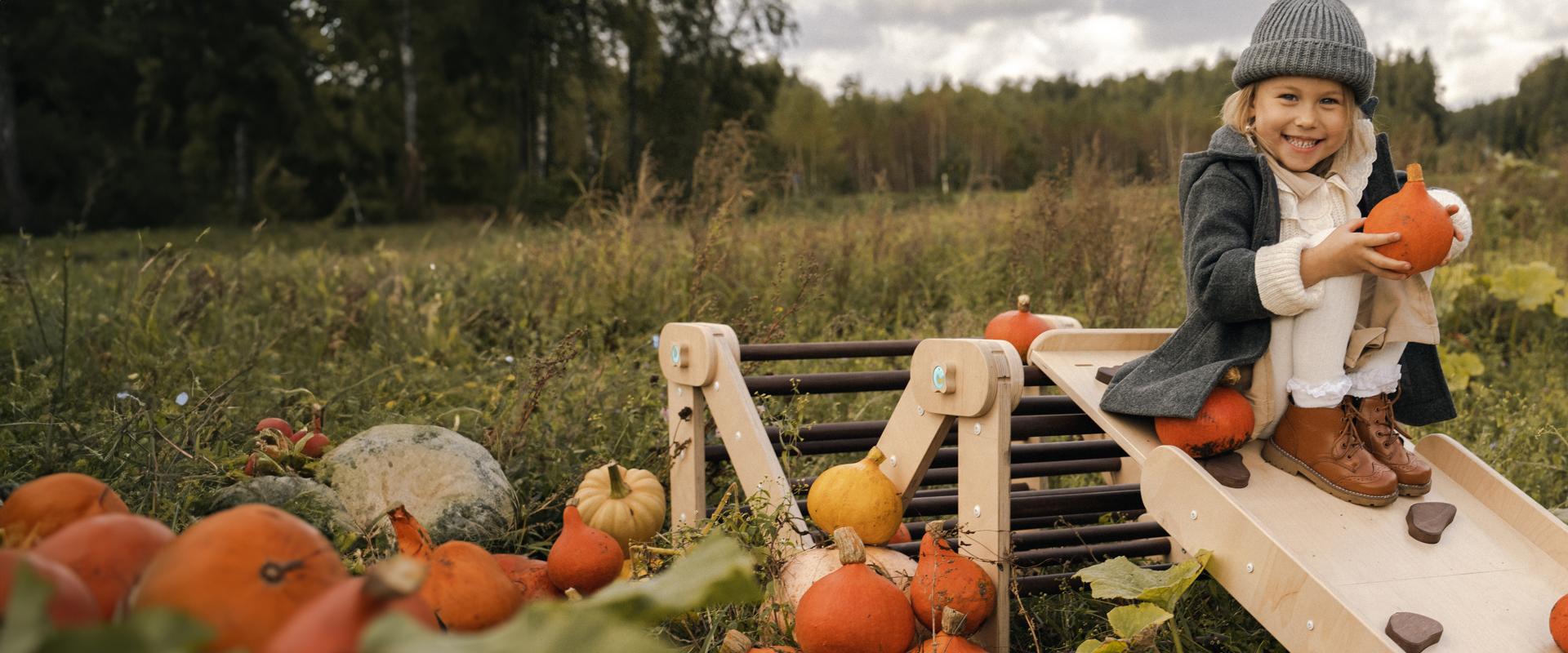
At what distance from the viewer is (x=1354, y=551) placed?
6.99 feet

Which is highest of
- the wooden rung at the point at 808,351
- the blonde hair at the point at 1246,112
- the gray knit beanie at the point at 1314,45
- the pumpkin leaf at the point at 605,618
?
the gray knit beanie at the point at 1314,45

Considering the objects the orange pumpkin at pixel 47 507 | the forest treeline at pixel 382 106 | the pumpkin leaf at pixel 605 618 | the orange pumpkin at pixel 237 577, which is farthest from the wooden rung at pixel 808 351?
the forest treeline at pixel 382 106

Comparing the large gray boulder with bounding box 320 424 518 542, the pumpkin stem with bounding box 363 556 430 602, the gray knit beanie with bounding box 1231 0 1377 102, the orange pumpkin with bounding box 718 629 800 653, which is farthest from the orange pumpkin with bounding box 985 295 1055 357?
the pumpkin stem with bounding box 363 556 430 602

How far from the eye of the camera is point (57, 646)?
446 millimetres

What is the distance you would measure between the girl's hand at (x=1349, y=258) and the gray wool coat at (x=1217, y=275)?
11cm

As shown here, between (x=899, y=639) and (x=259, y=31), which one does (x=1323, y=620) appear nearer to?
(x=899, y=639)

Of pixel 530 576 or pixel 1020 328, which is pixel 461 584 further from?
pixel 1020 328

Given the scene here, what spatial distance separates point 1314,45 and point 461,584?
76.3 inches

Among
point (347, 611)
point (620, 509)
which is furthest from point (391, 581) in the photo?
point (620, 509)

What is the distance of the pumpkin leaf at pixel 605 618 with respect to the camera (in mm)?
472

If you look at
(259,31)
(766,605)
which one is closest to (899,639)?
(766,605)

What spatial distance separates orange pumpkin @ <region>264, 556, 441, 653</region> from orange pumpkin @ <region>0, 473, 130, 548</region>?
1.01ft

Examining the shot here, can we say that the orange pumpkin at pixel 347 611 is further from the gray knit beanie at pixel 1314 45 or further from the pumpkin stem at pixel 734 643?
the gray knit beanie at pixel 1314 45

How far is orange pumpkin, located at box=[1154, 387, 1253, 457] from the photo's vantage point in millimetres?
2250
